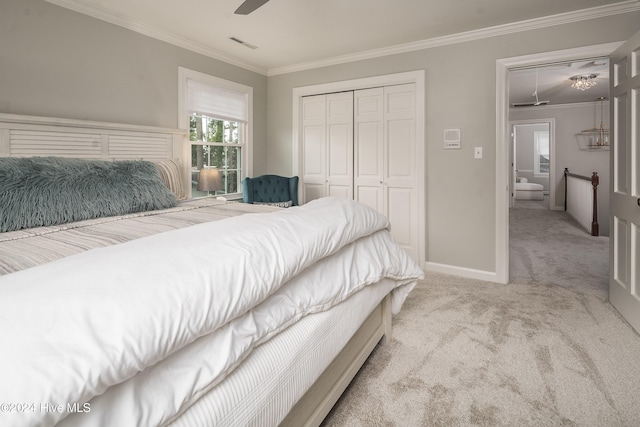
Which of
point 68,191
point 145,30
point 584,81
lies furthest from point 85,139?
point 584,81

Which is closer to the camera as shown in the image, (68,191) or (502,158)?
(68,191)

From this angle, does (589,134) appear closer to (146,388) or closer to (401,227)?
(401,227)

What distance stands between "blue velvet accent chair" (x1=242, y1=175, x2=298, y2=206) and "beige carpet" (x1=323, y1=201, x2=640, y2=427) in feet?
6.34

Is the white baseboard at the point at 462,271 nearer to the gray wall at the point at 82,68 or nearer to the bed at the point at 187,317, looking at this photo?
the bed at the point at 187,317

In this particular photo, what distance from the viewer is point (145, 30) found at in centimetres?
333

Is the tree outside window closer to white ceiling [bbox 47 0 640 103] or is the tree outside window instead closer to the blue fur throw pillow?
white ceiling [bbox 47 0 640 103]

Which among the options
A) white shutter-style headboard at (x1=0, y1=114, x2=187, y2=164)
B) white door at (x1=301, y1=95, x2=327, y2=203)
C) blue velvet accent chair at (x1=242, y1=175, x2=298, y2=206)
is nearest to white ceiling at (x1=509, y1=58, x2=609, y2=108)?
white door at (x1=301, y1=95, x2=327, y2=203)

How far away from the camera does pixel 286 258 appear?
1.15 m

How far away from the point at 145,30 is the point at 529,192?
9993 millimetres

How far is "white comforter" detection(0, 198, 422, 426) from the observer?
556mm

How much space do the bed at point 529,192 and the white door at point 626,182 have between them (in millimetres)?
7774

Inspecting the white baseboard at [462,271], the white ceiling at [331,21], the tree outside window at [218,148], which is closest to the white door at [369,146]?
the white ceiling at [331,21]

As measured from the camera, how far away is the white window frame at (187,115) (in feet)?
12.1

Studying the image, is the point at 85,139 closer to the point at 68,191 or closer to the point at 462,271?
the point at 68,191
